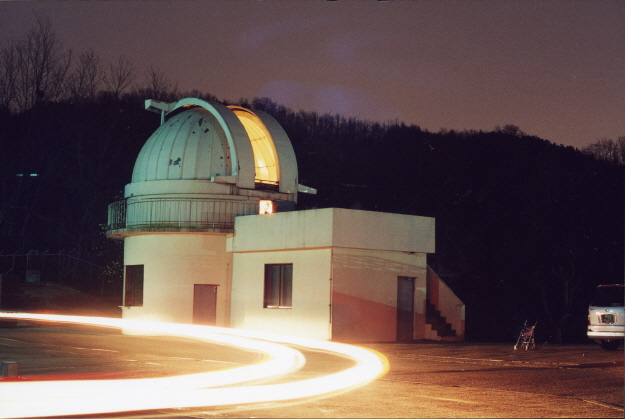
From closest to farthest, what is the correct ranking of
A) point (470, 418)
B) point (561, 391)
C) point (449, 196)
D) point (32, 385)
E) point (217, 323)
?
point (470, 418)
point (32, 385)
point (561, 391)
point (217, 323)
point (449, 196)

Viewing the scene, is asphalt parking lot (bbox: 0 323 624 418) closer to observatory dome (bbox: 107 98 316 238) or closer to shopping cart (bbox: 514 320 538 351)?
shopping cart (bbox: 514 320 538 351)

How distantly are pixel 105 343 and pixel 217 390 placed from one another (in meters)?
12.0

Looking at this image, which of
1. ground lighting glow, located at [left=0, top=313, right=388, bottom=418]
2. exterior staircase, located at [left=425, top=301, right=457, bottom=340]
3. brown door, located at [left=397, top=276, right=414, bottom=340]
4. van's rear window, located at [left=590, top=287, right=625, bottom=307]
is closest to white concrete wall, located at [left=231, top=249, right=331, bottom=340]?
brown door, located at [left=397, top=276, right=414, bottom=340]

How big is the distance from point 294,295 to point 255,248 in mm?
2342

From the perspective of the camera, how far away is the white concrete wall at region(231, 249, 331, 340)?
23.2m

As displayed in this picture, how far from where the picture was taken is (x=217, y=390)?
1055 centimetres

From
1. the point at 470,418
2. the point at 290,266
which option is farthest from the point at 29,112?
the point at 470,418

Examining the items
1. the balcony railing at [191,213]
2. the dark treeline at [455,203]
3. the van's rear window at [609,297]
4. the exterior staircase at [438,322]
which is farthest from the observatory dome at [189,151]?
the dark treeline at [455,203]

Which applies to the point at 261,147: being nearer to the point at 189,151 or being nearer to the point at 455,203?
the point at 189,151

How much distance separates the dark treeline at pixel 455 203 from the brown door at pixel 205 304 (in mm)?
20436

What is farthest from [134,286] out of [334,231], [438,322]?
[438,322]

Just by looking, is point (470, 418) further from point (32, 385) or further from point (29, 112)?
point (29, 112)

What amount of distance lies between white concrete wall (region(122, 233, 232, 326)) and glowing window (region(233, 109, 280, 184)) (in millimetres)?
2987

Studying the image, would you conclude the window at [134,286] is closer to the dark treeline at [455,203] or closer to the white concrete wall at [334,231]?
the white concrete wall at [334,231]
